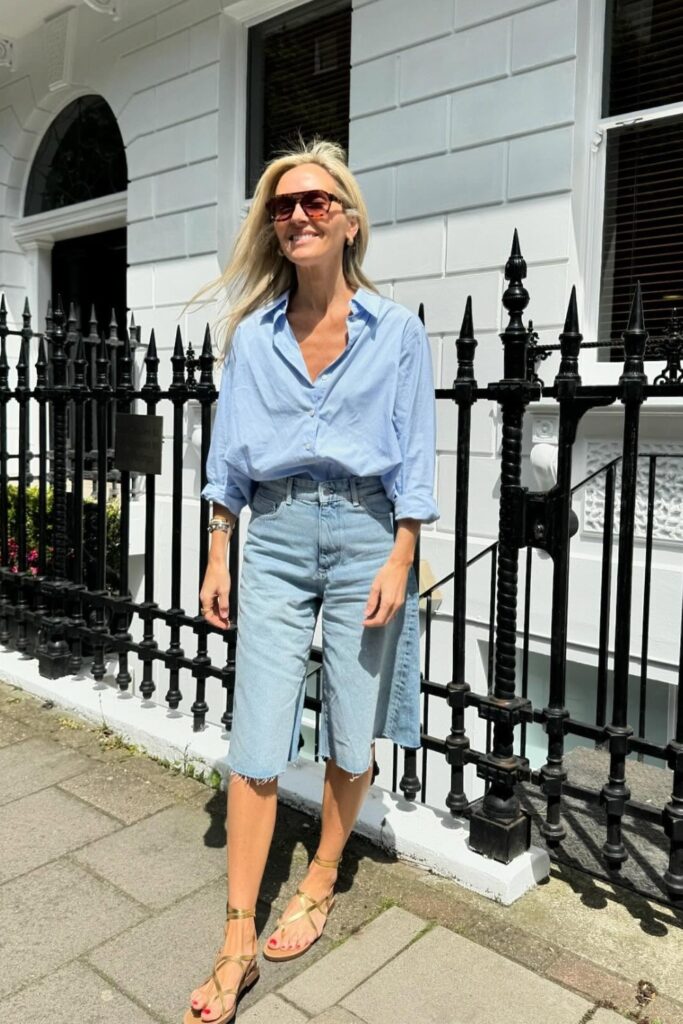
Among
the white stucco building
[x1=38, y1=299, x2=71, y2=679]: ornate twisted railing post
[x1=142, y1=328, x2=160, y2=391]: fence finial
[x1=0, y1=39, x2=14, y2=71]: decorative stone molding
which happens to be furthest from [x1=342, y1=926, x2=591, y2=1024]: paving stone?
[x1=0, y1=39, x2=14, y2=71]: decorative stone molding

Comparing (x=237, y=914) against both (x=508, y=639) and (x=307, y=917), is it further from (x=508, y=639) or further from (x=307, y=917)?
(x=508, y=639)

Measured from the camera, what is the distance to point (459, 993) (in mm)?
1918

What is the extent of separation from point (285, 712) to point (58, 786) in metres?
1.42

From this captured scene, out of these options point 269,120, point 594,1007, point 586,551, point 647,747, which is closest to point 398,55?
point 269,120

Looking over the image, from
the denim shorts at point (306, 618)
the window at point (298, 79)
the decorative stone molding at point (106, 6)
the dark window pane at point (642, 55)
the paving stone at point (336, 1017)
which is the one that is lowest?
the paving stone at point (336, 1017)

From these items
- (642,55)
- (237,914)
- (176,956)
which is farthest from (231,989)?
(642,55)

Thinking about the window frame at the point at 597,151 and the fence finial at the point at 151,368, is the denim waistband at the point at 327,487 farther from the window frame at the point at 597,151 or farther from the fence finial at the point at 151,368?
the window frame at the point at 597,151

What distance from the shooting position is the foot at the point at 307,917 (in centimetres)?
204

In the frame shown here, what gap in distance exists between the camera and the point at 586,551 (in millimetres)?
4914

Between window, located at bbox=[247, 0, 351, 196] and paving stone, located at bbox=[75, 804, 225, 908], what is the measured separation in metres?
5.57

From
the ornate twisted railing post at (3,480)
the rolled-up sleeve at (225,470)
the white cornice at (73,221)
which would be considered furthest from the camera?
the white cornice at (73,221)

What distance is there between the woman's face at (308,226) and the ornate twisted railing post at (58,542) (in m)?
2.08

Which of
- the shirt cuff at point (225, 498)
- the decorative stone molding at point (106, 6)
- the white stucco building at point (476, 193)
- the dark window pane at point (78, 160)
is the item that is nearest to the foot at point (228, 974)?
the shirt cuff at point (225, 498)

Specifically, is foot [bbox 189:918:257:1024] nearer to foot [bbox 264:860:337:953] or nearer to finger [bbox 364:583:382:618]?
foot [bbox 264:860:337:953]
